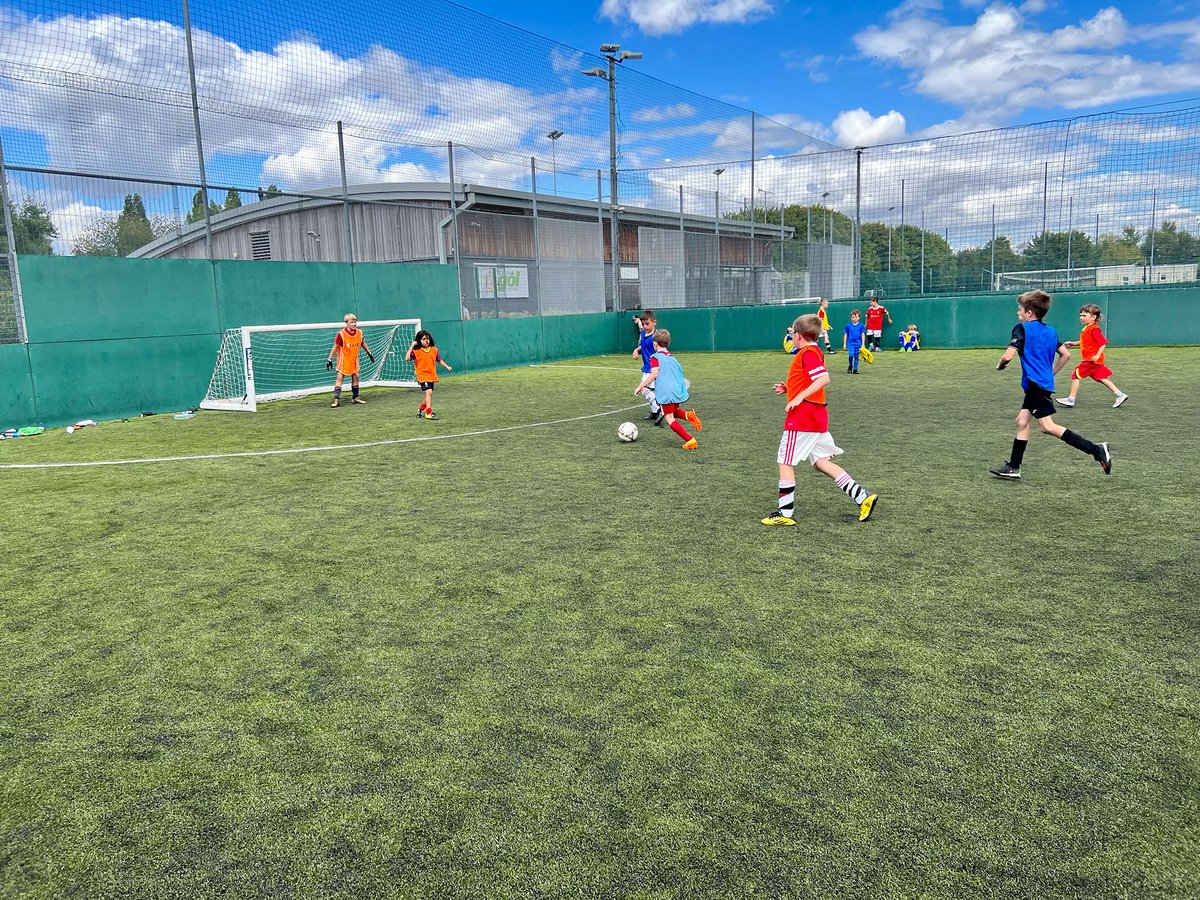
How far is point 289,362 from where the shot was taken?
1864cm

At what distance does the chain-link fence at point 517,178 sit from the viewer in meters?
14.2

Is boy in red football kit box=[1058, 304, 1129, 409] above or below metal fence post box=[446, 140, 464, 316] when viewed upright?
below

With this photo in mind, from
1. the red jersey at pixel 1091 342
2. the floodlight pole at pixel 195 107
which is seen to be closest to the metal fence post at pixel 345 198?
the floodlight pole at pixel 195 107

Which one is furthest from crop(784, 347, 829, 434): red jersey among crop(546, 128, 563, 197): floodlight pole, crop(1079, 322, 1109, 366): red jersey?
crop(546, 128, 563, 197): floodlight pole

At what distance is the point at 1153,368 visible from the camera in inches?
705

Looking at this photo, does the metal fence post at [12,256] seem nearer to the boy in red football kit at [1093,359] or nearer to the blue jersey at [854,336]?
the blue jersey at [854,336]

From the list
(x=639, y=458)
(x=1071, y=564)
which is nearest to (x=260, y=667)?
(x=1071, y=564)

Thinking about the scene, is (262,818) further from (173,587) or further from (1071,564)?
(1071,564)

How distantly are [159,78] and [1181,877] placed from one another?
17574mm

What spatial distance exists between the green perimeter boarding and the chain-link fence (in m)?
0.46

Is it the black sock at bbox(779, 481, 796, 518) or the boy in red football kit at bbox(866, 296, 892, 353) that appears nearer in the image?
the black sock at bbox(779, 481, 796, 518)

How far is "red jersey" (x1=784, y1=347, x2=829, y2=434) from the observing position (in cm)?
652

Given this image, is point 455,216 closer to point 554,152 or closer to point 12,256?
point 554,152

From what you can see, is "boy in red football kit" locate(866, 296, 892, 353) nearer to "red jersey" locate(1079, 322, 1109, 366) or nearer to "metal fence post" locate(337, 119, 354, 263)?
"red jersey" locate(1079, 322, 1109, 366)
